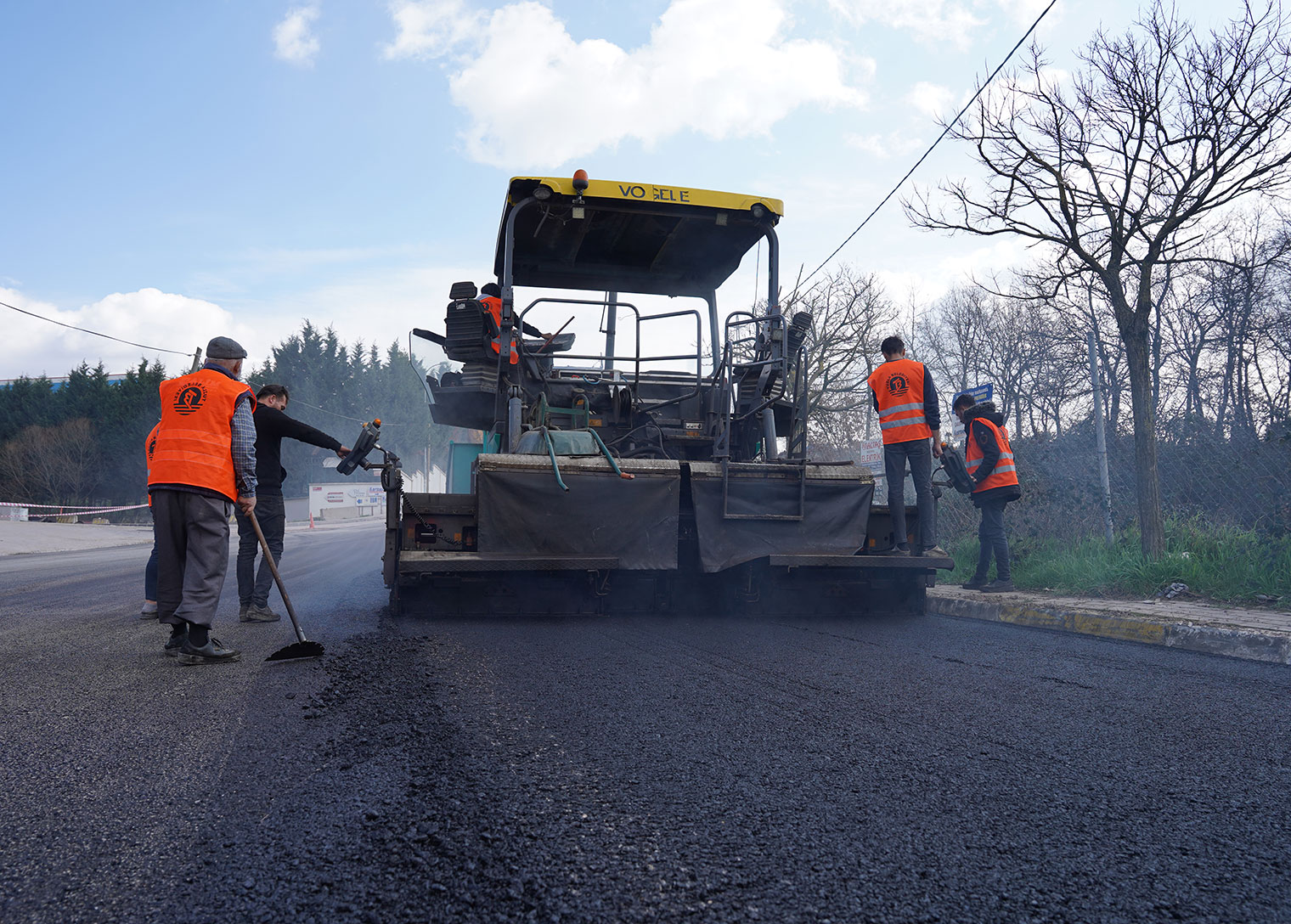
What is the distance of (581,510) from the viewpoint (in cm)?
524

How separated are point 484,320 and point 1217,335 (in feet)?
55.2

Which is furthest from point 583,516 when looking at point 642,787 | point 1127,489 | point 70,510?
point 70,510

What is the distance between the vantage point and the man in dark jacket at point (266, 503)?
5.34m

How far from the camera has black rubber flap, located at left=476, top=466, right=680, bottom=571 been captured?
5.14m

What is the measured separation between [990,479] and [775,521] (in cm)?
235

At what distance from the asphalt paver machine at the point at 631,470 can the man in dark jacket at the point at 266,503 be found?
2.09 feet

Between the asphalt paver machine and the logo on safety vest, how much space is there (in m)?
1.26

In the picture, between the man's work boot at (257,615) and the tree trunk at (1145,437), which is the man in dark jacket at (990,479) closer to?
the tree trunk at (1145,437)

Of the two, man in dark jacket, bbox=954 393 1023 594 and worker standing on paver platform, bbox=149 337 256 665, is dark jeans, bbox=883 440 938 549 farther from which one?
worker standing on paver platform, bbox=149 337 256 665

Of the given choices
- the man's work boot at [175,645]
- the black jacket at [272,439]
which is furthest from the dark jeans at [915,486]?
the man's work boot at [175,645]

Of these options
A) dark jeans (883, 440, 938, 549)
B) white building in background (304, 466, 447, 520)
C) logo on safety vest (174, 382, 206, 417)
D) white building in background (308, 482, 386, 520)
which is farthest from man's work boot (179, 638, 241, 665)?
white building in background (308, 482, 386, 520)

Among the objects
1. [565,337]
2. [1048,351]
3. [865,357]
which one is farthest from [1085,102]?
[1048,351]

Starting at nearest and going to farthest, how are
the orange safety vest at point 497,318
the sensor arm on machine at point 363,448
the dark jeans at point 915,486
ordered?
the sensor arm on machine at point 363,448 → the dark jeans at point 915,486 → the orange safety vest at point 497,318

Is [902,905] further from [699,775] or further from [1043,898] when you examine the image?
[699,775]
